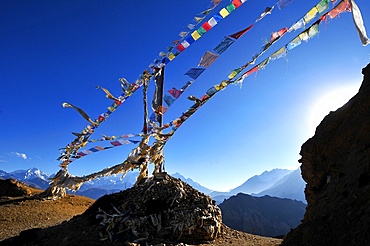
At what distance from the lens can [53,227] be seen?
10242mm

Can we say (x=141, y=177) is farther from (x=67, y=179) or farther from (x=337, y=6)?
(x=337, y=6)

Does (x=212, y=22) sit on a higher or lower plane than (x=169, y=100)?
higher

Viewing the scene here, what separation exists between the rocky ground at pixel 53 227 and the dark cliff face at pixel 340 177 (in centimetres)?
514

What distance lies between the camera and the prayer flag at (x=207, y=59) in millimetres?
7549

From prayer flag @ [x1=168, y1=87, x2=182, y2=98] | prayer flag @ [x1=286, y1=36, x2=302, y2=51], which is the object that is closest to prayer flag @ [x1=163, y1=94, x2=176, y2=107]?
prayer flag @ [x1=168, y1=87, x2=182, y2=98]

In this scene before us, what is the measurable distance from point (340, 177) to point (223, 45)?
454 cm

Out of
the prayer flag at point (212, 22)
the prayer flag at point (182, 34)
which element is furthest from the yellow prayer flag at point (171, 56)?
the prayer flag at point (212, 22)

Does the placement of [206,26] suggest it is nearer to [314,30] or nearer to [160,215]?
[314,30]

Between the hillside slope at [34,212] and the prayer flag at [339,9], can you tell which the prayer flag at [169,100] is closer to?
the prayer flag at [339,9]

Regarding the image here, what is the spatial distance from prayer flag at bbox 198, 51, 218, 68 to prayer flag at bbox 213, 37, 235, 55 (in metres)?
0.16

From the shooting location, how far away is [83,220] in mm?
10305

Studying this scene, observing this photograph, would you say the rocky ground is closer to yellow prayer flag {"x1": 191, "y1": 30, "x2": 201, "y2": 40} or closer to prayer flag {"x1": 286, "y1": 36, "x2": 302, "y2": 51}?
prayer flag {"x1": 286, "y1": 36, "x2": 302, "y2": 51}

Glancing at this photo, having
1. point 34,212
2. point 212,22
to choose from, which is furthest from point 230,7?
point 34,212

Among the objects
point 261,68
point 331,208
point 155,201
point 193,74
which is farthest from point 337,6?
point 155,201
